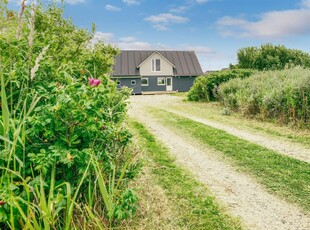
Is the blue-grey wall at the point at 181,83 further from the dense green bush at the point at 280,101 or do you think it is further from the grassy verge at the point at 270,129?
the grassy verge at the point at 270,129

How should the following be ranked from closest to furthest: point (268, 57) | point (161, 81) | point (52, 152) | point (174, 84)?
point (52, 152) → point (268, 57) → point (161, 81) → point (174, 84)

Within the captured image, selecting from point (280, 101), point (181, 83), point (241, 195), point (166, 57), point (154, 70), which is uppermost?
point (166, 57)

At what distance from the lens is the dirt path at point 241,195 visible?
13.2ft

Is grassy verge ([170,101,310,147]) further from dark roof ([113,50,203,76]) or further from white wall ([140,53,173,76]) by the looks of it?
white wall ([140,53,173,76])

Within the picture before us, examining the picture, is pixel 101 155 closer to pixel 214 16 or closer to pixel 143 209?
pixel 143 209

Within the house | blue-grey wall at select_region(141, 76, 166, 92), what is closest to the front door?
the house

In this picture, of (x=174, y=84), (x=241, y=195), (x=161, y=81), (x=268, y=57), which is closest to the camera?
(x=241, y=195)

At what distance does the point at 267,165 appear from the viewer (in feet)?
21.0

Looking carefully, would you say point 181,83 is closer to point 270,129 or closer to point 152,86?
point 152,86

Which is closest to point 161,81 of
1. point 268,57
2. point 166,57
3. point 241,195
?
point 166,57

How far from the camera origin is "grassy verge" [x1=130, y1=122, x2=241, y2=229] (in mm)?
3852

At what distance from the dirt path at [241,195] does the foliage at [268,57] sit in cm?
3563

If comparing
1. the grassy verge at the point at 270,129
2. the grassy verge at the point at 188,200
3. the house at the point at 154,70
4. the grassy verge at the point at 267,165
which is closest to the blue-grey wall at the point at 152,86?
the house at the point at 154,70

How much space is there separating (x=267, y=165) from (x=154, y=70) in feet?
126
